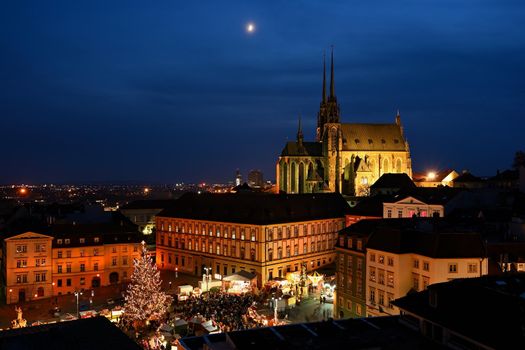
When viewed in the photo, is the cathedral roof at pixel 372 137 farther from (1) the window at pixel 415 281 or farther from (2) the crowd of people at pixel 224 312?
(2) the crowd of people at pixel 224 312

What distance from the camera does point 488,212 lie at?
6128 centimetres

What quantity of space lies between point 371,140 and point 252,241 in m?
73.8

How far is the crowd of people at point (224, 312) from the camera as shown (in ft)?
138

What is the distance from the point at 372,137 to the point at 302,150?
21.5 m

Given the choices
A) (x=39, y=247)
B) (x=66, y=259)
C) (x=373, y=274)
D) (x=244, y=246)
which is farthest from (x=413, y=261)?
(x=39, y=247)

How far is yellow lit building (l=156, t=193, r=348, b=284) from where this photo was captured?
75.8 metres

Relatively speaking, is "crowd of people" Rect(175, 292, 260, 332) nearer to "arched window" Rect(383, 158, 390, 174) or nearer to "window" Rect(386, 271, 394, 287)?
"window" Rect(386, 271, 394, 287)

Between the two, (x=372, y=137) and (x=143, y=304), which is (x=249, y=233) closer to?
(x=143, y=304)

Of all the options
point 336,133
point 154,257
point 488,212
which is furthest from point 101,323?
point 336,133

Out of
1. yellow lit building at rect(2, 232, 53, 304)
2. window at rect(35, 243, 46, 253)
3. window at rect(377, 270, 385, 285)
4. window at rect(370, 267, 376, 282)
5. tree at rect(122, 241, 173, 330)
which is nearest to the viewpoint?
tree at rect(122, 241, 173, 330)

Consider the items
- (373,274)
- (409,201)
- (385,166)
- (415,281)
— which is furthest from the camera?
(385,166)

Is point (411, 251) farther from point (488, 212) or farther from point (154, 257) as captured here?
point (154, 257)

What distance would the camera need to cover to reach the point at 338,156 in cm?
13388

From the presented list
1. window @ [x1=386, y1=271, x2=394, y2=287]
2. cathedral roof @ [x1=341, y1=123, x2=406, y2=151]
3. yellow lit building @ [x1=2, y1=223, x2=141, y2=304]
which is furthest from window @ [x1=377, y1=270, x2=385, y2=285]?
cathedral roof @ [x1=341, y1=123, x2=406, y2=151]
